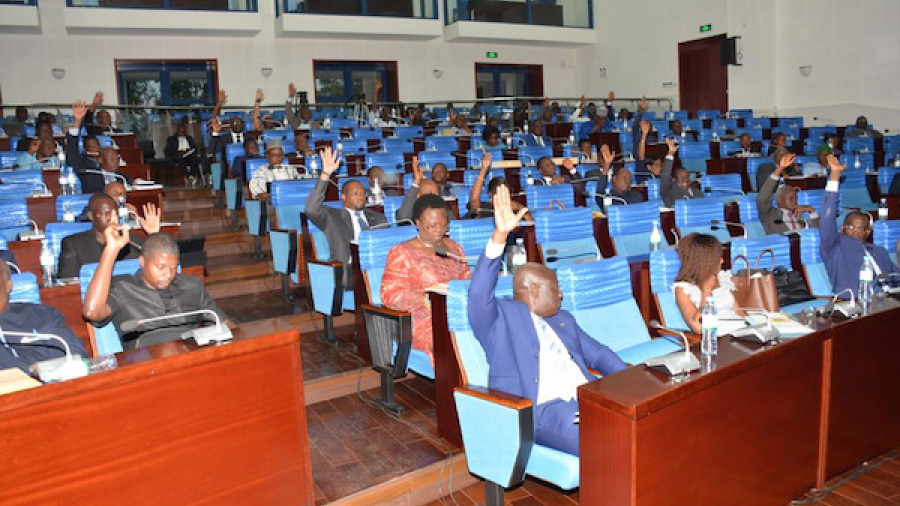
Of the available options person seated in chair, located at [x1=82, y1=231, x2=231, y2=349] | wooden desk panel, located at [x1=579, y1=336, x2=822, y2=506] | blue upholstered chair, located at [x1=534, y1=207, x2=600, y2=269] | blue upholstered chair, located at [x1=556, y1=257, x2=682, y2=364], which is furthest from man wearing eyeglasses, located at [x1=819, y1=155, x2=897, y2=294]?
person seated in chair, located at [x1=82, y1=231, x2=231, y2=349]

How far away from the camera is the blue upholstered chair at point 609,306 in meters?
3.14

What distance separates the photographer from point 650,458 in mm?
1966

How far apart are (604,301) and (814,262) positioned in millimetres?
1664

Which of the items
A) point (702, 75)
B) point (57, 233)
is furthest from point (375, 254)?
point (702, 75)

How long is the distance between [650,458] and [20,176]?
6013 mm

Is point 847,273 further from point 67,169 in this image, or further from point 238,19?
point 238,19

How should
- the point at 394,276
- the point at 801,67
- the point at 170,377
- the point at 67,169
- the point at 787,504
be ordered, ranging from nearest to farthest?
1. the point at 170,377
2. the point at 787,504
3. the point at 394,276
4. the point at 67,169
5. the point at 801,67

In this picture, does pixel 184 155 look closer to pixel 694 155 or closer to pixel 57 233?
pixel 57 233

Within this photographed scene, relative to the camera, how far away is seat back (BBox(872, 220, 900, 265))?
178 inches

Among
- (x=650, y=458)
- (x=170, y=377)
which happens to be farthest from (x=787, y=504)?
(x=170, y=377)

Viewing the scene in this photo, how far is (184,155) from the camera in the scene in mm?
9508

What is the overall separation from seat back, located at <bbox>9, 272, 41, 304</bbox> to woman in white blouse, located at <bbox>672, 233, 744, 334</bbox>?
8.77 feet

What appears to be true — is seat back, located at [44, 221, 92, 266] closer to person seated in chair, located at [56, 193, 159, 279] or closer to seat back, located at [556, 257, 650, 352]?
person seated in chair, located at [56, 193, 159, 279]

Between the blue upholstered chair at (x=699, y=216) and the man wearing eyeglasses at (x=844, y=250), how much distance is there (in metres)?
0.96
